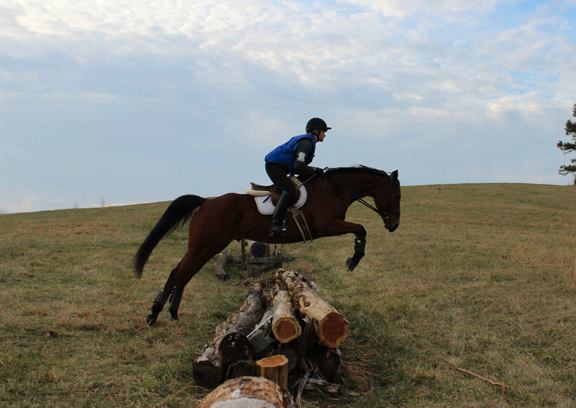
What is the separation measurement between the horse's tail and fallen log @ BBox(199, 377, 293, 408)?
5.04m

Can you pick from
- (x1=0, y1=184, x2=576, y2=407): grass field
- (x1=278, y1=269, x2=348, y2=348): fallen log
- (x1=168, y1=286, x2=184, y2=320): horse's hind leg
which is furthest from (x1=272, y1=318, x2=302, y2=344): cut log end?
(x1=168, y1=286, x2=184, y2=320): horse's hind leg

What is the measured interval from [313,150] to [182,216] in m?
2.62

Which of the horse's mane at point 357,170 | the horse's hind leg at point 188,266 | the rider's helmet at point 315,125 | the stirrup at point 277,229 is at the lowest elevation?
the horse's hind leg at point 188,266

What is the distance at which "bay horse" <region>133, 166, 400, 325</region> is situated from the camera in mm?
8406

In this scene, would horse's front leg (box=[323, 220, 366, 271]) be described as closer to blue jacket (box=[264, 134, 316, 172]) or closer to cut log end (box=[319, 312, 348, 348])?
blue jacket (box=[264, 134, 316, 172])

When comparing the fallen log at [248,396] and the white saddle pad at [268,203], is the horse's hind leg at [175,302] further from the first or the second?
the fallen log at [248,396]

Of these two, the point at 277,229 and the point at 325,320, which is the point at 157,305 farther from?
the point at 325,320

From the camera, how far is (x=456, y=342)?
305 inches

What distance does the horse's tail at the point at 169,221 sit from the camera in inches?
350

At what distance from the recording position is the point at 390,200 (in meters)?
8.86

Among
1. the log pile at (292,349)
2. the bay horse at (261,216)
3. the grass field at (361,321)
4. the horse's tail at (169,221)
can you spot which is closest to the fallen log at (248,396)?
the log pile at (292,349)

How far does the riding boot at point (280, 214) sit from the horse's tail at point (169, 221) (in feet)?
4.74

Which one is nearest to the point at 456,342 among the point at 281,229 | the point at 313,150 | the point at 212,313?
the point at 281,229

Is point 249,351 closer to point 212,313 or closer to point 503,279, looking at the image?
point 212,313
